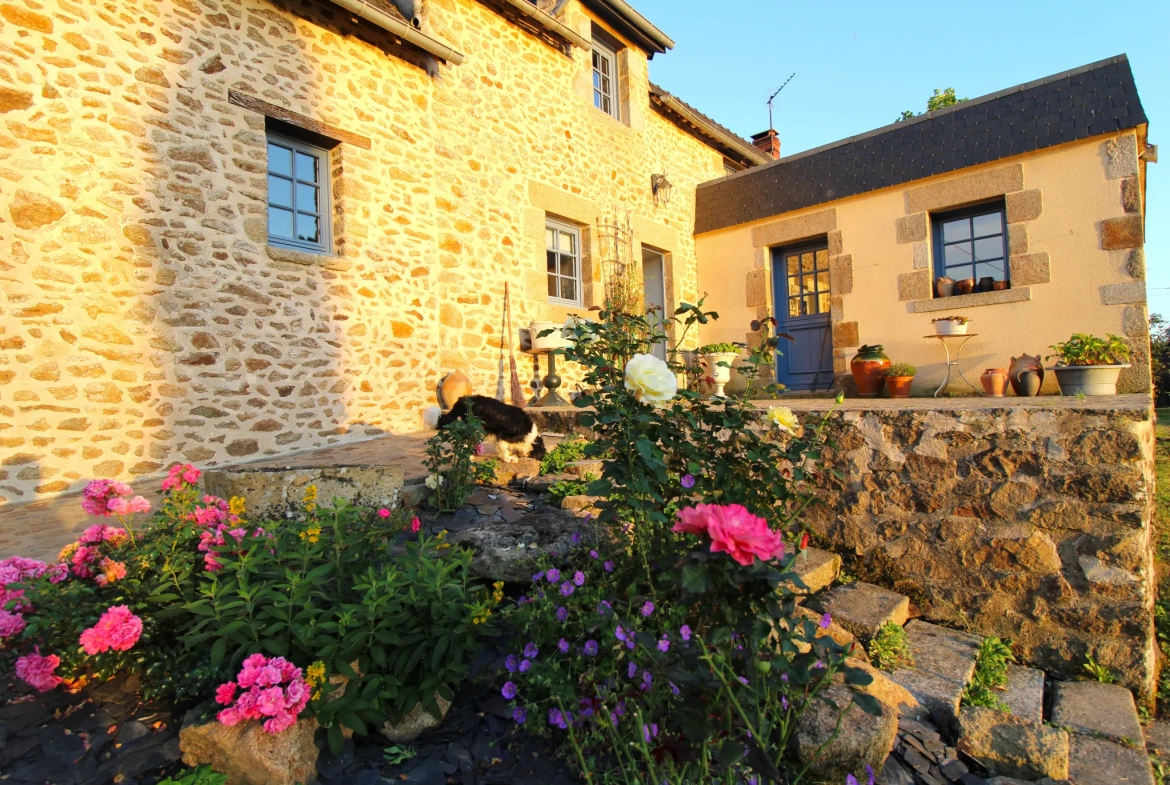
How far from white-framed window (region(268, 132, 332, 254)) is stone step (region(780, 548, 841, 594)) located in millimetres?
4446

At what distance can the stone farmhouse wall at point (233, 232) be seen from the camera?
3750mm

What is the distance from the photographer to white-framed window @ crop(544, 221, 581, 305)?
7.27 m

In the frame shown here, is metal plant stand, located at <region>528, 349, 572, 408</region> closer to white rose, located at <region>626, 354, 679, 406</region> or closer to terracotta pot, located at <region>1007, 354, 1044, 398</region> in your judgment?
terracotta pot, located at <region>1007, 354, 1044, 398</region>

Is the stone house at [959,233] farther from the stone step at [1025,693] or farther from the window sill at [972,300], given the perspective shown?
the stone step at [1025,693]

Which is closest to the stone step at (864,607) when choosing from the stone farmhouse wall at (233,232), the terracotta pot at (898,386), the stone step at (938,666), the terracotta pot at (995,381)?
the stone step at (938,666)

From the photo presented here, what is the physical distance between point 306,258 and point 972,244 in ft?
21.1

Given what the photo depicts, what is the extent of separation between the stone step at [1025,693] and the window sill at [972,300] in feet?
14.3

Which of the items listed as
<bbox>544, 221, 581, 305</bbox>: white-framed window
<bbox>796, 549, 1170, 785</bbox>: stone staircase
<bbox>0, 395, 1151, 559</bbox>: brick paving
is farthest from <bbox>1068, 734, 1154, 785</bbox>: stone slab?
<bbox>544, 221, 581, 305</bbox>: white-framed window

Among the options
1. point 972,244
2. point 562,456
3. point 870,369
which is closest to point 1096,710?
point 562,456

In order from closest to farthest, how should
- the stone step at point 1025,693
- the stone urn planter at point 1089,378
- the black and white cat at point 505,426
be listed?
the stone step at point 1025,693, the black and white cat at point 505,426, the stone urn planter at point 1089,378

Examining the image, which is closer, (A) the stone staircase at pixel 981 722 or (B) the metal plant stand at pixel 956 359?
(A) the stone staircase at pixel 981 722

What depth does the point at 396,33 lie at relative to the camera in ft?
17.4

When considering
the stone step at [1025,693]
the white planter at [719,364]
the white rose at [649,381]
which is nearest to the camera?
the white rose at [649,381]

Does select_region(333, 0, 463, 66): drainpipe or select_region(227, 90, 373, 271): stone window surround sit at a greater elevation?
select_region(333, 0, 463, 66): drainpipe
